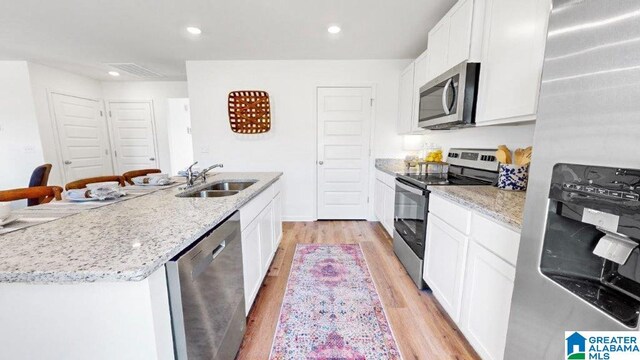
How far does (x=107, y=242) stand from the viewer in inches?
33.1

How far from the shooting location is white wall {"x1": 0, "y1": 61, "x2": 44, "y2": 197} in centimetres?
359

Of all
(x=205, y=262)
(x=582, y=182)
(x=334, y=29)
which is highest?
(x=334, y=29)

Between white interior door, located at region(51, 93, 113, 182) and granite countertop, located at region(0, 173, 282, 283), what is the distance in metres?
4.30

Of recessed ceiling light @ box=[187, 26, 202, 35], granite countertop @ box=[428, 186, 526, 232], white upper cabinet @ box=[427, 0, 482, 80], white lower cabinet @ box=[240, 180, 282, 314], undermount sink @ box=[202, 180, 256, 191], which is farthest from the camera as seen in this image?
recessed ceiling light @ box=[187, 26, 202, 35]

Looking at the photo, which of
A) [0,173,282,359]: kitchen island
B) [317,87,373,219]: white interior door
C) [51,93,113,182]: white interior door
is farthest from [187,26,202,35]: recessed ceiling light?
[51,93,113,182]: white interior door

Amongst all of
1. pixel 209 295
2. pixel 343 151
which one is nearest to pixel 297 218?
pixel 343 151

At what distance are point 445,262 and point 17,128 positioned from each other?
237 inches

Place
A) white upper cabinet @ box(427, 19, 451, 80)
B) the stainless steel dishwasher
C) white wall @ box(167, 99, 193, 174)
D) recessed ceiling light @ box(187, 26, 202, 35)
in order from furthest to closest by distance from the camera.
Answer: white wall @ box(167, 99, 193, 174), recessed ceiling light @ box(187, 26, 202, 35), white upper cabinet @ box(427, 19, 451, 80), the stainless steel dishwasher

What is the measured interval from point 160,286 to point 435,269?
1.73 metres

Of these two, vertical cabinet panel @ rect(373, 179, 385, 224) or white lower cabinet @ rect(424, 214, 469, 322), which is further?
vertical cabinet panel @ rect(373, 179, 385, 224)

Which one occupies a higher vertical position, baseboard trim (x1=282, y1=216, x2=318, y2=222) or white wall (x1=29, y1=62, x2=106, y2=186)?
white wall (x1=29, y1=62, x2=106, y2=186)

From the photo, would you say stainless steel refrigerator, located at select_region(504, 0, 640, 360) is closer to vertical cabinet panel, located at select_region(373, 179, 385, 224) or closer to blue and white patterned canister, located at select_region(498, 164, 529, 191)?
blue and white patterned canister, located at select_region(498, 164, 529, 191)

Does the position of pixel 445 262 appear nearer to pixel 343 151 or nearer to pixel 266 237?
pixel 266 237

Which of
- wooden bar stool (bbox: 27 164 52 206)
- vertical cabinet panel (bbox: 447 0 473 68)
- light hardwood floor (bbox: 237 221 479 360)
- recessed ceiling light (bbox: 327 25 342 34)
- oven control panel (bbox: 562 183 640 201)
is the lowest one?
light hardwood floor (bbox: 237 221 479 360)
